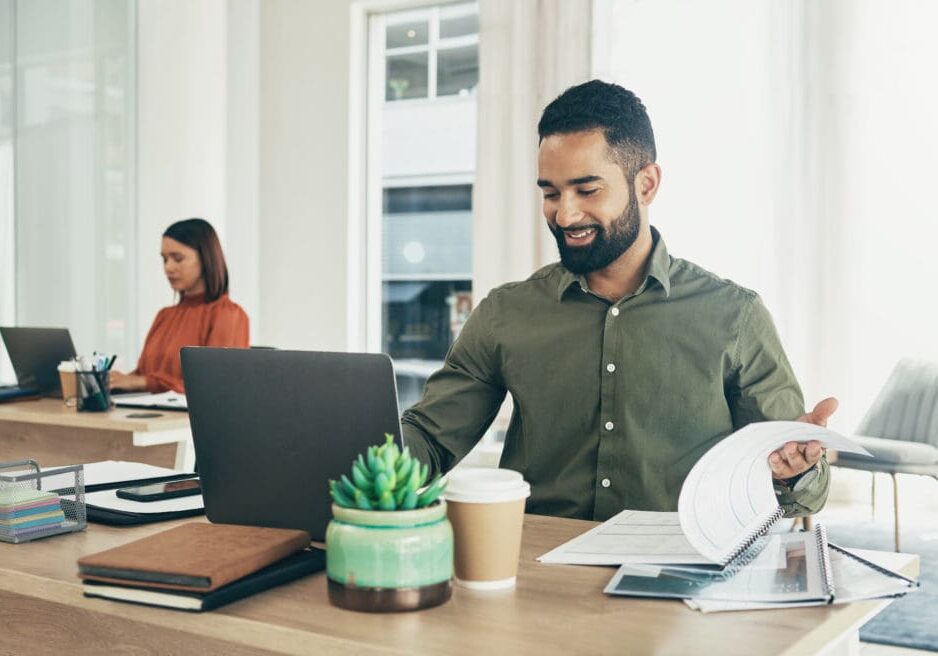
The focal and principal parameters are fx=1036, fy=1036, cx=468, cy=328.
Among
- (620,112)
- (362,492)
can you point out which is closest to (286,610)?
(362,492)

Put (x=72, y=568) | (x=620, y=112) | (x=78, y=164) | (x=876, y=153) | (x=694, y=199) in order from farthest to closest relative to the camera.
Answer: (x=78, y=164) < (x=694, y=199) < (x=876, y=153) < (x=620, y=112) < (x=72, y=568)

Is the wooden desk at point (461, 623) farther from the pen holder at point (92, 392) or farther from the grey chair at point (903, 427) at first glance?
the grey chair at point (903, 427)

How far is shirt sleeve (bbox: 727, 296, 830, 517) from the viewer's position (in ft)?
5.60

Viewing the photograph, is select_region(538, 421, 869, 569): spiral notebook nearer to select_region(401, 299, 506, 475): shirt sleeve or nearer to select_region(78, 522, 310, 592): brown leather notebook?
select_region(78, 522, 310, 592): brown leather notebook

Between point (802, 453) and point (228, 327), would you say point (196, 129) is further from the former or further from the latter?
point (802, 453)

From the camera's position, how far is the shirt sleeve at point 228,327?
371 cm

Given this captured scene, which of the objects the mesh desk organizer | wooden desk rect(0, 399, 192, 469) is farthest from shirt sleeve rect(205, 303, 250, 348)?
the mesh desk organizer

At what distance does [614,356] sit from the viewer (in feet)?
5.82

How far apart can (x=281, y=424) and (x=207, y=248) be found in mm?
2657

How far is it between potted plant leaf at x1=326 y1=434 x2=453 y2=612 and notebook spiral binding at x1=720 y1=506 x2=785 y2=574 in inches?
13.1

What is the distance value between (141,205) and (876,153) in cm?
373

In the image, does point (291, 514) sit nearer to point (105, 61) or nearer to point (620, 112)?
point (620, 112)

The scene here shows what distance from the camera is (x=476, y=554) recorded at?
1091mm

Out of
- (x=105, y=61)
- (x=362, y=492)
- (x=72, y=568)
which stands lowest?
(x=72, y=568)
